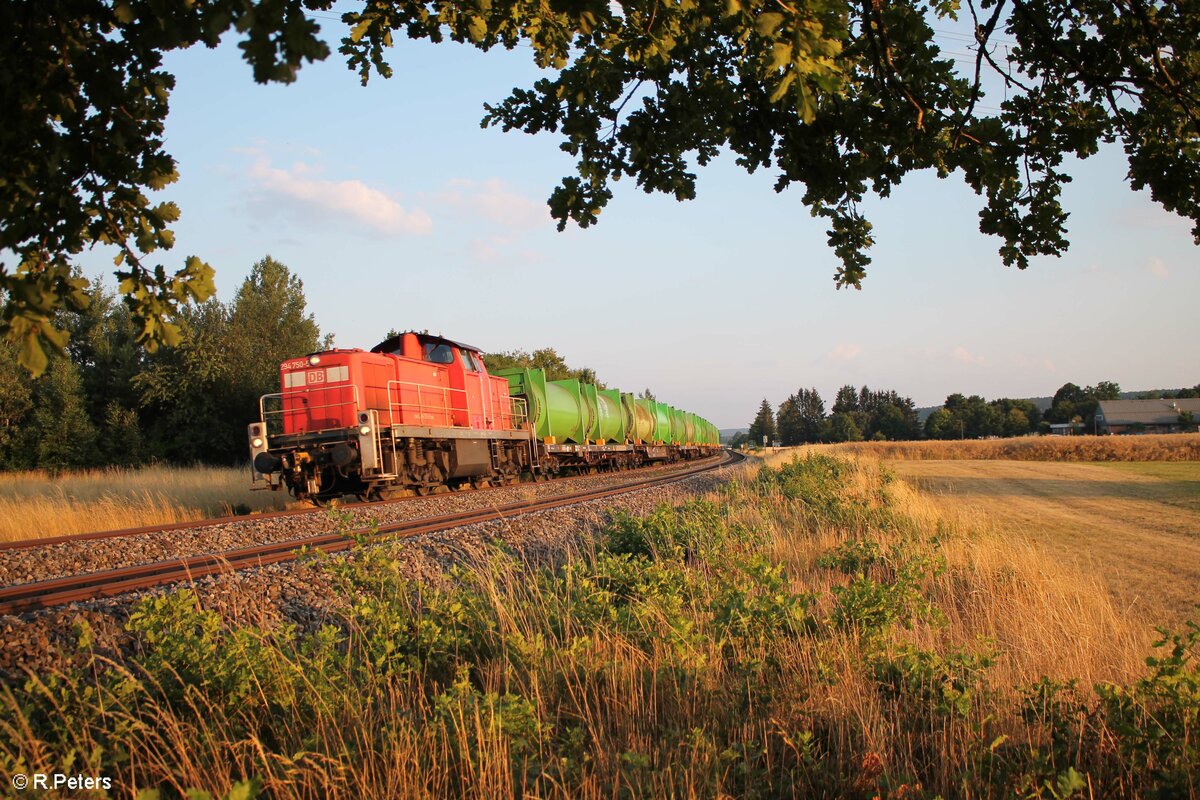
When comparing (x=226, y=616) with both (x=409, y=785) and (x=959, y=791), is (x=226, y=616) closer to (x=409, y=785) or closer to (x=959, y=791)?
(x=409, y=785)

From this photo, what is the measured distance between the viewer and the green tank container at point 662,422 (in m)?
37.8

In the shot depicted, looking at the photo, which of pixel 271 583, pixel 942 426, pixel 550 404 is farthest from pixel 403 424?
pixel 942 426

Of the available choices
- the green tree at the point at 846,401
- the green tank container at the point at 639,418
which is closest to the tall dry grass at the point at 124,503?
the green tank container at the point at 639,418

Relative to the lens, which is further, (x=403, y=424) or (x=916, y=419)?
(x=916, y=419)

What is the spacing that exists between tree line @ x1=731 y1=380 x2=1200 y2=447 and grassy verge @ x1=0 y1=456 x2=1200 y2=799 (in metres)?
133

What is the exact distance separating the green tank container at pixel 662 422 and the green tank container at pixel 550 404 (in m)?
11.6

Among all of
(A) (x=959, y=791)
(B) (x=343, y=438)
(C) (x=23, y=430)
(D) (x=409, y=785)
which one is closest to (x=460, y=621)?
(D) (x=409, y=785)

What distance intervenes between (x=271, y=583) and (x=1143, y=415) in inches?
5892

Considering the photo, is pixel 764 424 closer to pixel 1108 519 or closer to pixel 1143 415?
pixel 1143 415

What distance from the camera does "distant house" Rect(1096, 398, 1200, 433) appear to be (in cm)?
11700

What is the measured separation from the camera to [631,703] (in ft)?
11.1

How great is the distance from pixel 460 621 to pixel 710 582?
213 cm

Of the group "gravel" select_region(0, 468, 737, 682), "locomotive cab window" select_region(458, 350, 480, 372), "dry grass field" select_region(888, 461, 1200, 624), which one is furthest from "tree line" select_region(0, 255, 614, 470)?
"dry grass field" select_region(888, 461, 1200, 624)

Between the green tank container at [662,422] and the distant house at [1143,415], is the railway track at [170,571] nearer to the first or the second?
the green tank container at [662,422]
